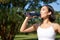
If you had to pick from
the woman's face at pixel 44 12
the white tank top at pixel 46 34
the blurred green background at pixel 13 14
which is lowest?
the blurred green background at pixel 13 14

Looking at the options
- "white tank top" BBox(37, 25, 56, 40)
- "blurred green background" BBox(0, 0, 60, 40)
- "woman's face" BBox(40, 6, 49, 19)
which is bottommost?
"blurred green background" BBox(0, 0, 60, 40)

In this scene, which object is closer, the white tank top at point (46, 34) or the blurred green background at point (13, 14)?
the white tank top at point (46, 34)

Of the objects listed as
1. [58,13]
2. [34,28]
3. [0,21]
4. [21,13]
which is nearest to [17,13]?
[21,13]

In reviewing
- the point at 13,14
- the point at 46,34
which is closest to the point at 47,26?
the point at 46,34

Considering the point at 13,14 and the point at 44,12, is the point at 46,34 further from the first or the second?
the point at 13,14

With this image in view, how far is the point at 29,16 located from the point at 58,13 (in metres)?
20.3

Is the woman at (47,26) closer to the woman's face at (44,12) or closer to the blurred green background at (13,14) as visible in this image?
the woman's face at (44,12)

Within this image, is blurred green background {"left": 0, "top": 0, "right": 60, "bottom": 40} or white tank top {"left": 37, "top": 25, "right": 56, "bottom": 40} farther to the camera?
blurred green background {"left": 0, "top": 0, "right": 60, "bottom": 40}

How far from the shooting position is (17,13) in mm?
20875

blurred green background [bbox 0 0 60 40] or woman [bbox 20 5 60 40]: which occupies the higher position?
woman [bbox 20 5 60 40]

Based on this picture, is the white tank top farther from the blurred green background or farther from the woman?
the blurred green background

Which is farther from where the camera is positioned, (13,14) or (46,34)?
(13,14)

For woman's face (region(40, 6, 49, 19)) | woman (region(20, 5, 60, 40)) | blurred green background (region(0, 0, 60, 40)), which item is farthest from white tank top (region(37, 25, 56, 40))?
blurred green background (region(0, 0, 60, 40))

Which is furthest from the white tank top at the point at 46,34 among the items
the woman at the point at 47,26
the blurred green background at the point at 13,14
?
the blurred green background at the point at 13,14
